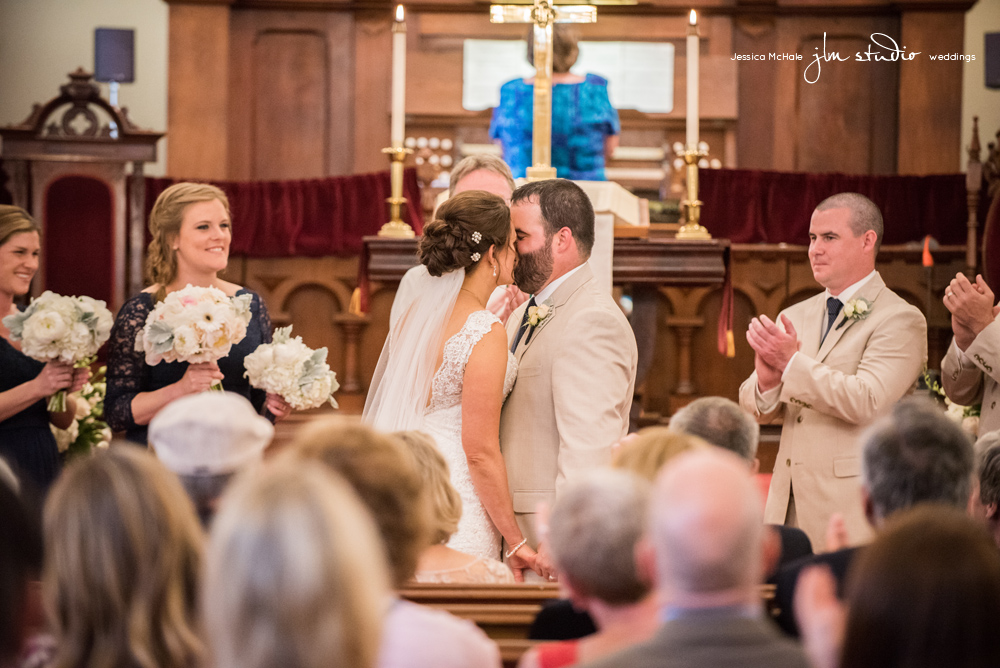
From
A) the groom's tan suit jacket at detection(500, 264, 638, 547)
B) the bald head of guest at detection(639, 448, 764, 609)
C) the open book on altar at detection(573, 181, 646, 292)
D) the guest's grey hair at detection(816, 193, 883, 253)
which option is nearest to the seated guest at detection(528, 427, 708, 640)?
the bald head of guest at detection(639, 448, 764, 609)

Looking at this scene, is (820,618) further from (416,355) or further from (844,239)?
(844,239)

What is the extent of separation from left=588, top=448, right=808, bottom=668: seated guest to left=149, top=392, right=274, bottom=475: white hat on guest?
34.2 inches

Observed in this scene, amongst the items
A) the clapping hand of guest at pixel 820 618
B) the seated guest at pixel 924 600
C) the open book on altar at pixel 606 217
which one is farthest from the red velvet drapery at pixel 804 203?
the seated guest at pixel 924 600

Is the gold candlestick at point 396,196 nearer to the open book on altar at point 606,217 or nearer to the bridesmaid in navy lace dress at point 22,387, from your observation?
the open book on altar at point 606,217

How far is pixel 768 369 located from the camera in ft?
11.4

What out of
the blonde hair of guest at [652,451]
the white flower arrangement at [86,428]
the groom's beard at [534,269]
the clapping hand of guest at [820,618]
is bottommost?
the white flower arrangement at [86,428]

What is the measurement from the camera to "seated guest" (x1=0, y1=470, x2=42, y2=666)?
1.57m

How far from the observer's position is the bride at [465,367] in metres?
2.98

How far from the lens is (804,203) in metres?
7.92

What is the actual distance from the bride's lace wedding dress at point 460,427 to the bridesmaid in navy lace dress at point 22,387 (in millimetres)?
1141

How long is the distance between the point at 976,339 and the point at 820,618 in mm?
2262

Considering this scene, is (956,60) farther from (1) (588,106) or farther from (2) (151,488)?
(2) (151,488)

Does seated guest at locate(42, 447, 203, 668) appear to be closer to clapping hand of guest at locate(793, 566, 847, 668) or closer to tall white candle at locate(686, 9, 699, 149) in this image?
clapping hand of guest at locate(793, 566, 847, 668)

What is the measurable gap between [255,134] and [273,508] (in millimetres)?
8903
